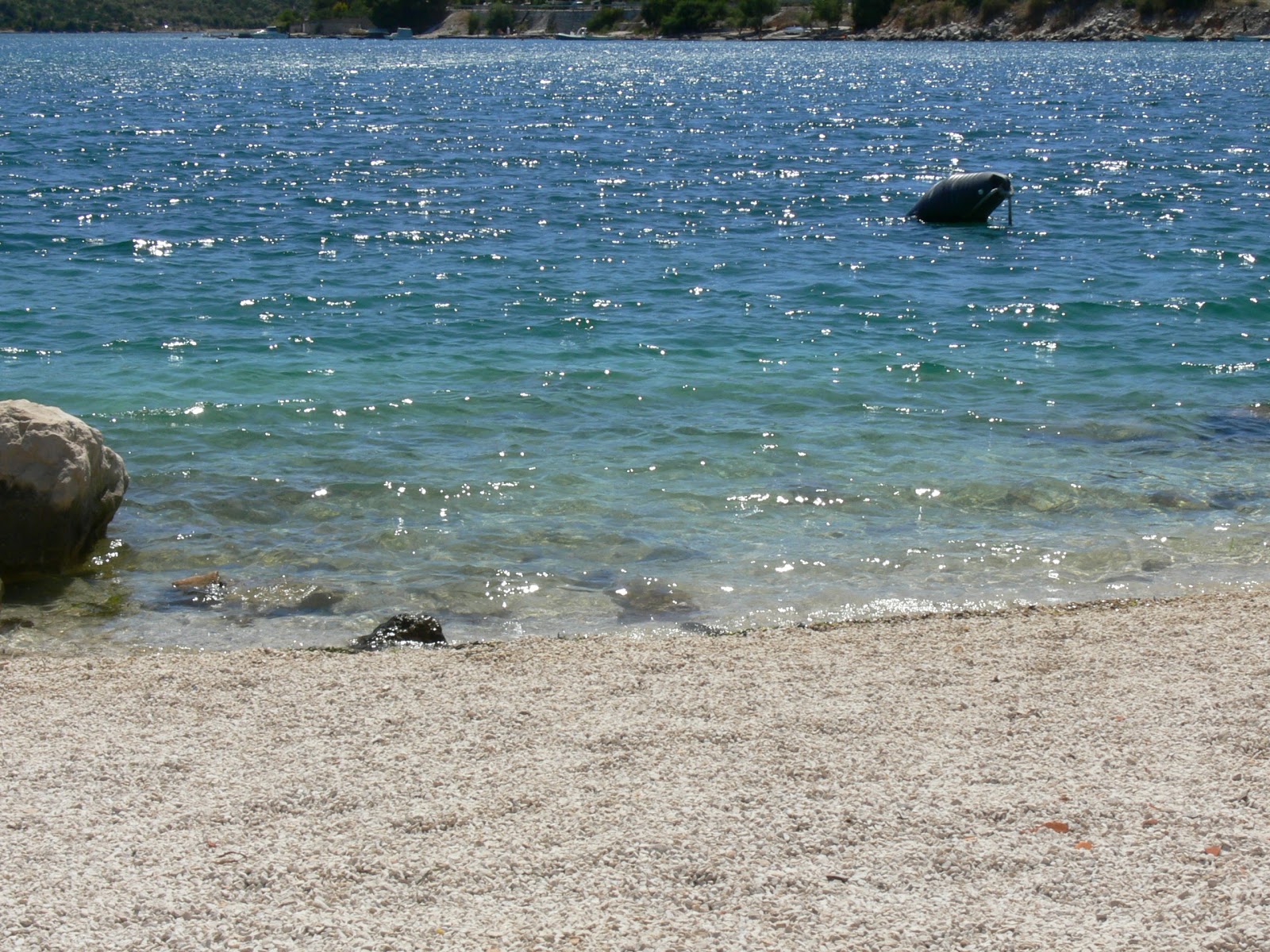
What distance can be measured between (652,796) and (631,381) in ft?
26.4

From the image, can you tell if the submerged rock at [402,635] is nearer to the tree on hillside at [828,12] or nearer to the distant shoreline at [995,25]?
the distant shoreline at [995,25]

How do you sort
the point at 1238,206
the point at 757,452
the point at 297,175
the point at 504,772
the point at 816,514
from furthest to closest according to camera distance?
the point at 297,175, the point at 1238,206, the point at 757,452, the point at 816,514, the point at 504,772

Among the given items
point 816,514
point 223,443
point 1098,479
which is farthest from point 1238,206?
point 223,443

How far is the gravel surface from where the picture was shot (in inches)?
162

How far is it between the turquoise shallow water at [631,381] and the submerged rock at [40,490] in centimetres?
22

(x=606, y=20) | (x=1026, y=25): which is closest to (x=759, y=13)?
(x=606, y=20)

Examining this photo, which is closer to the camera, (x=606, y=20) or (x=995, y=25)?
(x=995, y=25)

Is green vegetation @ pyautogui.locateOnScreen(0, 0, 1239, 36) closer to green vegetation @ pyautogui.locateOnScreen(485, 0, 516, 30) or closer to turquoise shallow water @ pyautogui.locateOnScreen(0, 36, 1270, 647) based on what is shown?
green vegetation @ pyautogui.locateOnScreen(485, 0, 516, 30)

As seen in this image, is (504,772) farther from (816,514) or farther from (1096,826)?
(816,514)

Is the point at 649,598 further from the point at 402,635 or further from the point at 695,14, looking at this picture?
the point at 695,14

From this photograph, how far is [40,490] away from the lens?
789 cm

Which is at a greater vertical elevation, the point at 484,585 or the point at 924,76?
the point at 924,76

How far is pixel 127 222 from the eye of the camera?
2172cm

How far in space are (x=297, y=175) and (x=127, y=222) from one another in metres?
6.96
